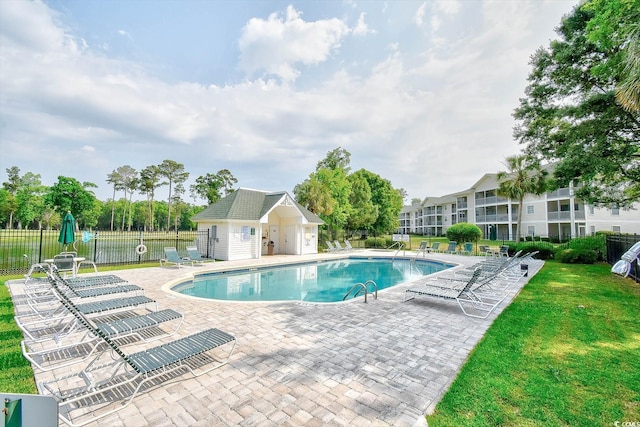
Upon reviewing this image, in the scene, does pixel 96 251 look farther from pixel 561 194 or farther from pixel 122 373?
pixel 561 194

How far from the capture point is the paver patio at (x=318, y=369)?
10.2 ft

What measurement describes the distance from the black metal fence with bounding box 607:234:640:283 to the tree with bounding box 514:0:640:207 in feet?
7.40

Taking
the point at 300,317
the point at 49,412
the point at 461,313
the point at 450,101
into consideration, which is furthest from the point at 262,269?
the point at 49,412

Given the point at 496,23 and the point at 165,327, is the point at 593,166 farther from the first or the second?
the point at 165,327

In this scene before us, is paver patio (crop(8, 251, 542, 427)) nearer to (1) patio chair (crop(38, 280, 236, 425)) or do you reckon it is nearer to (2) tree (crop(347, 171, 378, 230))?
(1) patio chair (crop(38, 280, 236, 425))

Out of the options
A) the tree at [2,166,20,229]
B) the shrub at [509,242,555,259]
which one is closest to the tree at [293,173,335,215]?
the shrub at [509,242,555,259]

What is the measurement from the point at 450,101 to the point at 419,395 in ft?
47.3

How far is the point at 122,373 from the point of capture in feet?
13.3

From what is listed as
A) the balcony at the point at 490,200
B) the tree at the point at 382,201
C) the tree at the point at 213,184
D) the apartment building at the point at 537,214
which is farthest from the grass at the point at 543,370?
the tree at the point at 213,184

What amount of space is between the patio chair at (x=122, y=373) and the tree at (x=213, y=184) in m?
46.1

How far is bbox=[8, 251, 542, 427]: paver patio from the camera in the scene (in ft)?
10.2

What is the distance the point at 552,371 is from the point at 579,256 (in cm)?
1722

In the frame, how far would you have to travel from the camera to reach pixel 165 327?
5879mm

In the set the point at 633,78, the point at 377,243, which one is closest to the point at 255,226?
the point at 377,243
